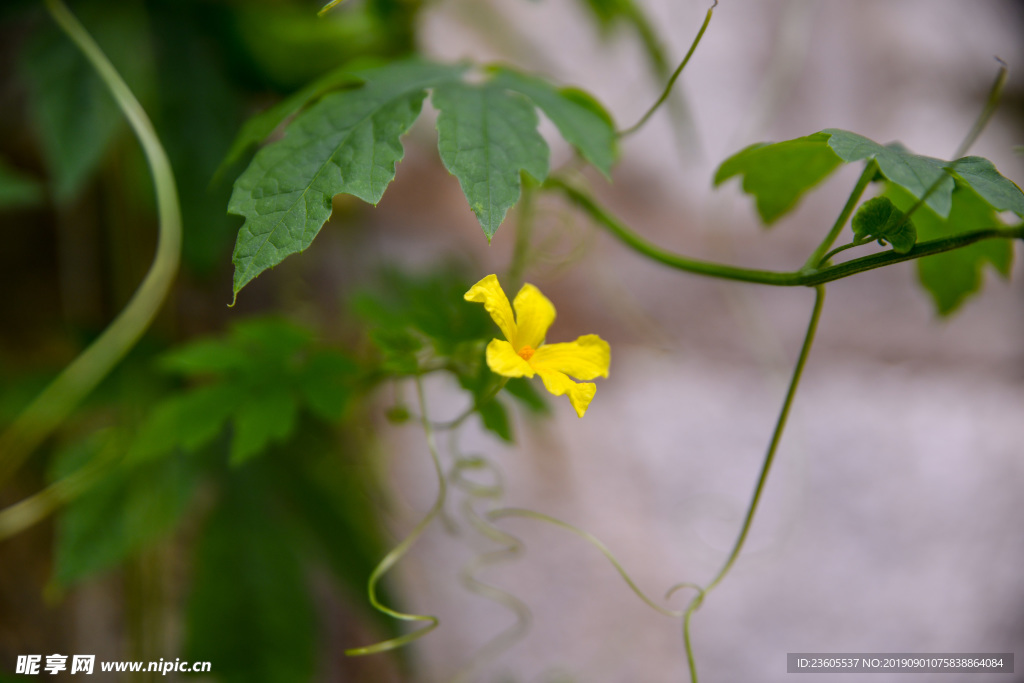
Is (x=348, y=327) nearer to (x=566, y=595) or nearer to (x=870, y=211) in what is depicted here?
(x=566, y=595)

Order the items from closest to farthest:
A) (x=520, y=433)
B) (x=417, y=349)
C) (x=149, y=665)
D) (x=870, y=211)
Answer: (x=870, y=211)
(x=417, y=349)
(x=149, y=665)
(x=520, y=433)

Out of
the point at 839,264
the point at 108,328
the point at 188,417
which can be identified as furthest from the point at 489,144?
the point at 108,328

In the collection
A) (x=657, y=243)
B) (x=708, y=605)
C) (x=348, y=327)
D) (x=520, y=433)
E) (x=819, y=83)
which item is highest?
(x=819, y=83)

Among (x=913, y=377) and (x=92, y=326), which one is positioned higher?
(x=92, y=326)

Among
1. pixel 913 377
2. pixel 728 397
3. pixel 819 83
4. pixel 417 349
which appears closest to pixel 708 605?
pixel 728 397

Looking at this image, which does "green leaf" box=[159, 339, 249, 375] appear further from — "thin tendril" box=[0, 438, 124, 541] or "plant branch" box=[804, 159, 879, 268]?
"plant branch" box=[804, 159, 879, 268]

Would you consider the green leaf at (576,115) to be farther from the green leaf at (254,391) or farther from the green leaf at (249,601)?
the green leaf at (249,601)

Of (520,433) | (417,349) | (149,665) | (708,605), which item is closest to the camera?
(417,349)
